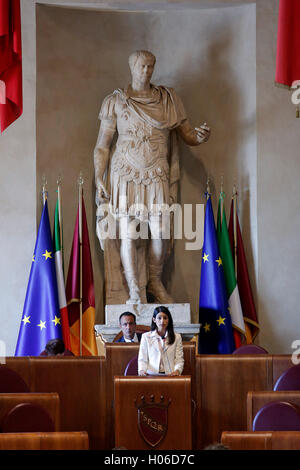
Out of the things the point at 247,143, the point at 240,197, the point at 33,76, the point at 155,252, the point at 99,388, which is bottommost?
the point at 99,388

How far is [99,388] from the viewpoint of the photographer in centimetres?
687

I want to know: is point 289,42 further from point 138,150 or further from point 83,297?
point 83,297

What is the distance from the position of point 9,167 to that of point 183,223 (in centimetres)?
204

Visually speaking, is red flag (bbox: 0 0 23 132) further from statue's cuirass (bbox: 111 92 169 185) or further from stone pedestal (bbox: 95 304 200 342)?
stone pedestal (bbox: 95 304 200 342)

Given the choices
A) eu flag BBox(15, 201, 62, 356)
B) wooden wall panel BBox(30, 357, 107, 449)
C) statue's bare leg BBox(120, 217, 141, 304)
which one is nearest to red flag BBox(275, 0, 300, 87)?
wooden wall panel BBox(30, 357, 107, 449)

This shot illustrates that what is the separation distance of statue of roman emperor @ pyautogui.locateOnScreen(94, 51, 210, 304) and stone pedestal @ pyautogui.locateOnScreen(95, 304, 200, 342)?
0.14 metres

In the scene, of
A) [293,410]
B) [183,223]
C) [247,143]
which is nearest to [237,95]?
[247,143]

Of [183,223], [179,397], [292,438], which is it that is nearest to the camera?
[292,438]

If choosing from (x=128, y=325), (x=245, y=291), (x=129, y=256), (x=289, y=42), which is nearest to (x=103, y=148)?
(x=129, y=256)

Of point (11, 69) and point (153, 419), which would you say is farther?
point (11, 69)

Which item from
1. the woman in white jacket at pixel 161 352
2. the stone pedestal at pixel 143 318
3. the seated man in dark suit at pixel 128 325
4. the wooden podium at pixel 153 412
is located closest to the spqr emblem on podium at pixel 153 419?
the wooden podium at pixel 153 412

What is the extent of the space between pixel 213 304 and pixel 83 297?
4.51 ft

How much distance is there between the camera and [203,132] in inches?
370

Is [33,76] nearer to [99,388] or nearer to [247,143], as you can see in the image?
[247,143]
